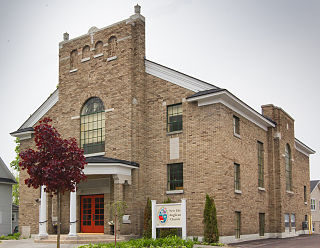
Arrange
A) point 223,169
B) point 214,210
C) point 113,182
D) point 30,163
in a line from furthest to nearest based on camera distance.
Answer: point 113,182 < point 223,169 < point 214,210 < point 30,163

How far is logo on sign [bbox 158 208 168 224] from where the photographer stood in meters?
21.2

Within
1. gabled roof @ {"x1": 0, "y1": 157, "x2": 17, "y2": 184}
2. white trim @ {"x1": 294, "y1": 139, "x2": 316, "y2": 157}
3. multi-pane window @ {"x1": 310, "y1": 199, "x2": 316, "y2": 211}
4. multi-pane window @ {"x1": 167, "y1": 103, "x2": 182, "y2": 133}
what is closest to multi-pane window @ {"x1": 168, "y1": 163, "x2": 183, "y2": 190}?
multi-pane window @ {"x1": 167, "y1": 103, "x2": 182, "y2": 133}

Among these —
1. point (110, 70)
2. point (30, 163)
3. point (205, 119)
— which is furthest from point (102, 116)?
point (30, 163)

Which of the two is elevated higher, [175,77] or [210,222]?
[175,77]

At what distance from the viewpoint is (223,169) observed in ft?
75.9

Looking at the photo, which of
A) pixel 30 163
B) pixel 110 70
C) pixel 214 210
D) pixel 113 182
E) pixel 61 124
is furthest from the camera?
pixel 61 124

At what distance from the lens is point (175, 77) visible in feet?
82.7

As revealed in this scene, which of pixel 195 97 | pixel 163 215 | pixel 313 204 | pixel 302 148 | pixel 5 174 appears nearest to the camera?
pixel 163 215

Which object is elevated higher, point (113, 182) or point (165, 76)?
point (165, 76)

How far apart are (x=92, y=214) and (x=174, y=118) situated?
7086 mm

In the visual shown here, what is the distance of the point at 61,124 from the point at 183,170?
8.90 m

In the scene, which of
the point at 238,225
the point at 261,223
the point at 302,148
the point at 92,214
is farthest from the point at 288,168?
the point at 92,214

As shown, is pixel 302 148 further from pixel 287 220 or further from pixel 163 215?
pixel 163 215

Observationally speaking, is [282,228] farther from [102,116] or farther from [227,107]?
[102,116]
